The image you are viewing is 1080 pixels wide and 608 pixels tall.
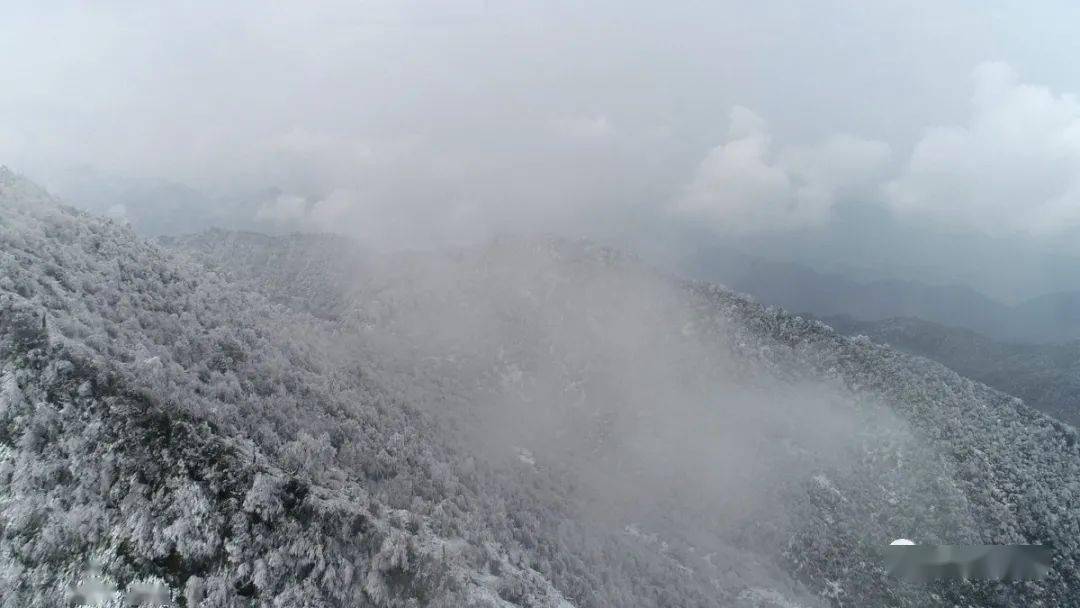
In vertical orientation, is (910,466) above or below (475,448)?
below

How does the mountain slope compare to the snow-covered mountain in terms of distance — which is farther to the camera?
the mountain slope

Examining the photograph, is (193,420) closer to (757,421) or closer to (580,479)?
(580,479)

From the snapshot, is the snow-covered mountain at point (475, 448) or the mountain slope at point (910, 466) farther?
the mountain slope at point (910, 466)

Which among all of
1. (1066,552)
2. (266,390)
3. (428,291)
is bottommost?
(428,291)

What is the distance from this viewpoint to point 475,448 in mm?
83125

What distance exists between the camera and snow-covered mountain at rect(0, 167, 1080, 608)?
95.8ft

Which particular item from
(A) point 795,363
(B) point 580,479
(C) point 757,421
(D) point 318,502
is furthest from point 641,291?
(D) point 318,502

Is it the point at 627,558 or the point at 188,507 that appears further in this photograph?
the point at 627,558

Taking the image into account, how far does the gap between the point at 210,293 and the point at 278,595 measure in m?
46.9

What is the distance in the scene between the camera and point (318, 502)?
3425 centimetres

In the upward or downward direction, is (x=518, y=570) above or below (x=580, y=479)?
above

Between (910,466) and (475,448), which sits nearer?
(475,448)

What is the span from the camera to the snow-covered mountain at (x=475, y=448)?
29.2 meters

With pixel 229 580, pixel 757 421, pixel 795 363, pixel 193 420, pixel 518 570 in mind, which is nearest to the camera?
pixel 229 580
